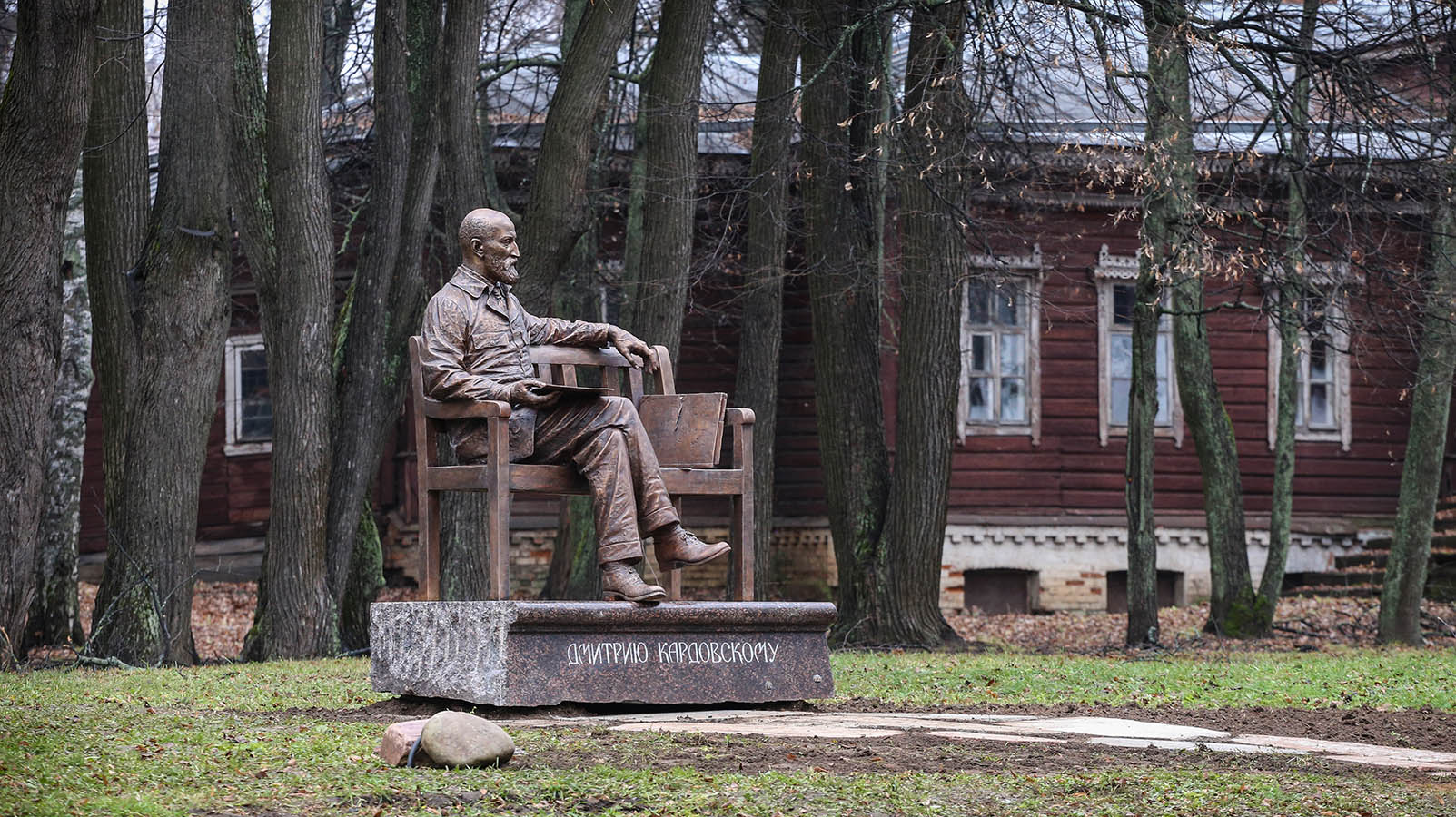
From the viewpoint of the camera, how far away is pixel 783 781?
193 inches

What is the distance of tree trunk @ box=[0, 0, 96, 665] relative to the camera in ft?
26.6

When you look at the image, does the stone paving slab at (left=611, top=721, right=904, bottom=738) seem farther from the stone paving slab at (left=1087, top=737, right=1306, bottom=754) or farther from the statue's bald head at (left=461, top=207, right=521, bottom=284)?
the statue's bald head at (left=461, top=207, right=521, bottom=284)

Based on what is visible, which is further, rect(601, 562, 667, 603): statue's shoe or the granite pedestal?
rect(601, 562, 667, 603): statue's shoe

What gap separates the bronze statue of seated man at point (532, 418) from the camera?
7.16 metres

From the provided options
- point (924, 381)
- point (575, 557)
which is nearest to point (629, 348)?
point (924, 381)

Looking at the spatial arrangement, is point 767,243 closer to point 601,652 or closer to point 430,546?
point 430,546

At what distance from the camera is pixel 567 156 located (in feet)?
36.6

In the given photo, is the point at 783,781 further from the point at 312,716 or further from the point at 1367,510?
the point at 1367,510

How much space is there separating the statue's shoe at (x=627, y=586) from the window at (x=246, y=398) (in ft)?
49.8

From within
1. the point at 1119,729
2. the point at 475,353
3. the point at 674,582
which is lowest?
the point at 1119,729

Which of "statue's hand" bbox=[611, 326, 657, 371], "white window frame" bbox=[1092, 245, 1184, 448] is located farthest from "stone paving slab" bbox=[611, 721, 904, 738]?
"white window frame" bbox=[1092, 245, 1184, 448]

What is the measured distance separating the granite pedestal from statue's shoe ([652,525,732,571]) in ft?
0.59

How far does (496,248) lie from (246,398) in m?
15.1

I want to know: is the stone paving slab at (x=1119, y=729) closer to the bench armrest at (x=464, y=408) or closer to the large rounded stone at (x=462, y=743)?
the large rounded stone at (x=462, y=743)
